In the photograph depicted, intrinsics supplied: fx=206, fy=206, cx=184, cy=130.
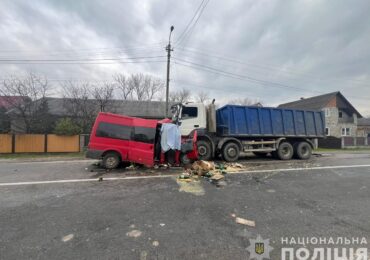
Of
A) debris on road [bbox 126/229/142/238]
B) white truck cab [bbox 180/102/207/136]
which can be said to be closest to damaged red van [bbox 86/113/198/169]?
white truck cab [bbox 180/102/207/136]

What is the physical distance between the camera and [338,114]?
1324 inches

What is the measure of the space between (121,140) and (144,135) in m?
0.97

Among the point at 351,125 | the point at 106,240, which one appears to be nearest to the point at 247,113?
the point at 106,240

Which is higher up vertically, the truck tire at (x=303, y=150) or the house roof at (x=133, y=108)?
the house roof at (x=133, y=108)

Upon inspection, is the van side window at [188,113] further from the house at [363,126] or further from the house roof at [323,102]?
the house at [363,126]

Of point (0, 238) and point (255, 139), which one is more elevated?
point (255, 139)

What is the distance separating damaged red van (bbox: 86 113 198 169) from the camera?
8492 millimetres

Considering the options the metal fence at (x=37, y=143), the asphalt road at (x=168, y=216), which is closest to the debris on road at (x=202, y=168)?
the asphalt road at (x=168, y=216)

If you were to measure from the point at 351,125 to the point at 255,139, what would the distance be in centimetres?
3194

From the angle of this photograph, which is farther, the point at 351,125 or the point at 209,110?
the point at 351,125

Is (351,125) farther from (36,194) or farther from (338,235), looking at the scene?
(36,194)

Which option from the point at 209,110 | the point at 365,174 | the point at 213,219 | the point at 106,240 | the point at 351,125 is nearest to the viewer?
the point at 106,240

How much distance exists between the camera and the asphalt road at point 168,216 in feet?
9.57

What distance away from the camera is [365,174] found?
7.78m
